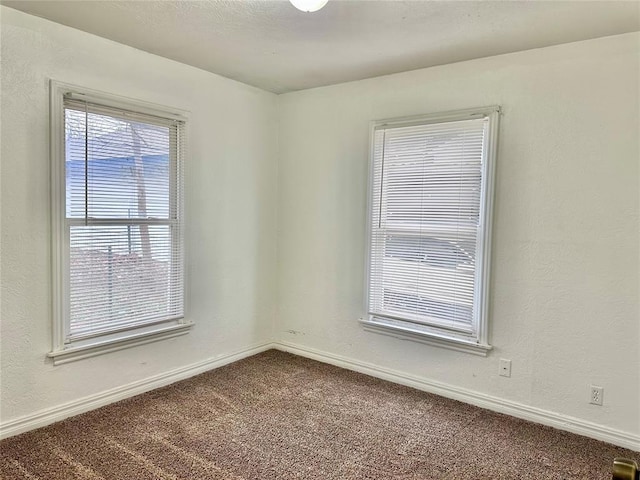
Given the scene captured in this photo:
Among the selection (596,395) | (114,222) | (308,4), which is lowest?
(596,395)

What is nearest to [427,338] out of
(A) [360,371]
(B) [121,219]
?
(A) [360,371]

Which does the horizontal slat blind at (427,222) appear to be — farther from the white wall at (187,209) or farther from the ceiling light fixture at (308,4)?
the ceiling light fixture at (308,4)

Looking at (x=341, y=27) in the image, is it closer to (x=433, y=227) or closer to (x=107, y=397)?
(x=433, y=227)

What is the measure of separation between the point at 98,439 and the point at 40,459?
0.28 meters

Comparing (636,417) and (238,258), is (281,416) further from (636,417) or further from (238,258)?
(636,417)

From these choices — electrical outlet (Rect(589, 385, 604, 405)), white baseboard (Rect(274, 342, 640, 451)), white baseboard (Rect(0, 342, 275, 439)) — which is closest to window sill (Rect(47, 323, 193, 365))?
white baseboard (Rect(0, 342, 275, 439))

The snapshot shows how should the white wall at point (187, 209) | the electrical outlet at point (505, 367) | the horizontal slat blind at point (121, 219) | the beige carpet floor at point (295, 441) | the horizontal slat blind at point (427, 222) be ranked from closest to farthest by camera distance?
the beige carpet floor at point (295, 441) < the white wall at point (187, 209) < the horizontal slat blind at point (121, 219) < the electrical outlet at point (505, 367) < the horizontal slat blind at point (427, 222)

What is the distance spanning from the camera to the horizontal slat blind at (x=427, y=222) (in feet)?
9.72

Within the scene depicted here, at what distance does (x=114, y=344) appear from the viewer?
2873 millimetres

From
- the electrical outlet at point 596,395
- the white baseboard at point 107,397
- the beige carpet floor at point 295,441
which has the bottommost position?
the beige carpet floor at point 295,441

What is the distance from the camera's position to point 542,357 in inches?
108

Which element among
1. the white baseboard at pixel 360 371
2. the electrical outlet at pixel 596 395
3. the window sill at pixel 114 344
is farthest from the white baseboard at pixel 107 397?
Result: the electrical outlet at pixel 596 395

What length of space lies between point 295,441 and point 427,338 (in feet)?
4.04

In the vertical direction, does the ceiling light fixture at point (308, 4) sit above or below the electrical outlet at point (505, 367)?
above
